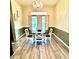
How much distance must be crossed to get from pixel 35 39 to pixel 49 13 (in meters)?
4.58

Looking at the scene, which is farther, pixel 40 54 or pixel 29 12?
pixel 29 12

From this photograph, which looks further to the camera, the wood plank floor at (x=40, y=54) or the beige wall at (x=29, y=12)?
the beige wall at (x=29, y=12)

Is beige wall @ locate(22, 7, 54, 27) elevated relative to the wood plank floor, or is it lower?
elevated

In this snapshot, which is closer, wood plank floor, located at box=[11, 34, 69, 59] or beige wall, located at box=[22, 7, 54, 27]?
wood plank floor, located at box=[11, 34, 69, 59]

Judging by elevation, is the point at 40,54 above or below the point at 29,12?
below

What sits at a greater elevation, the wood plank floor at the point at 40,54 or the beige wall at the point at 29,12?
the beige wall at the point at 29,12
